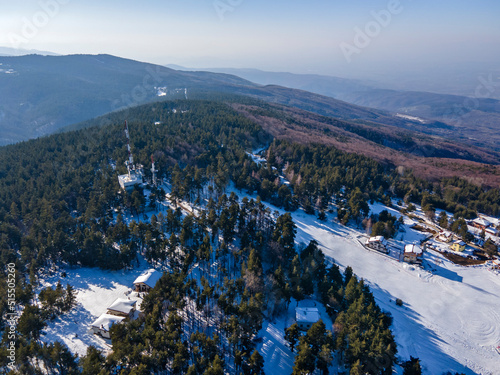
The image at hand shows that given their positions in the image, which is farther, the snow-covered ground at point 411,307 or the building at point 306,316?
the building at point 306,316

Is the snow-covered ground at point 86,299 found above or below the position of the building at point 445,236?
below

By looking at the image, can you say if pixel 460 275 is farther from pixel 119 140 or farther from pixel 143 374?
pixel 119 140

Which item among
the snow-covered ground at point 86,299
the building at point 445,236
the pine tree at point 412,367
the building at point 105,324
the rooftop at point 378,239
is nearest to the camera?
the pine tree at point 412,367

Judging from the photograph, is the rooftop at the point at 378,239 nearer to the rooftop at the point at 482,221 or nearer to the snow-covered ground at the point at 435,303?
the snow-covered ground at the point at 435,303

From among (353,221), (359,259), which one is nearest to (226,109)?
(353,221)

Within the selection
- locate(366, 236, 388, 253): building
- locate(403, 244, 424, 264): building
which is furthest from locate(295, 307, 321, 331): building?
locate(403, 244, 424, 264): building

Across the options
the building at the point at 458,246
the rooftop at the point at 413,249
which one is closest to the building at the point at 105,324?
the rooftop at the point at 413,249

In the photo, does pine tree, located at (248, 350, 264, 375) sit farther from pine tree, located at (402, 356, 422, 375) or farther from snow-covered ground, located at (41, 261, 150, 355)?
snow-covered ground, located at (41, 261, 150, 355)

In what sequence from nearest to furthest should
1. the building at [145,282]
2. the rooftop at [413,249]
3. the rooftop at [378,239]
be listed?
1. the building at [145,282]
2. the rooftop at [413,249]
3. the rooftop at [378,239]
